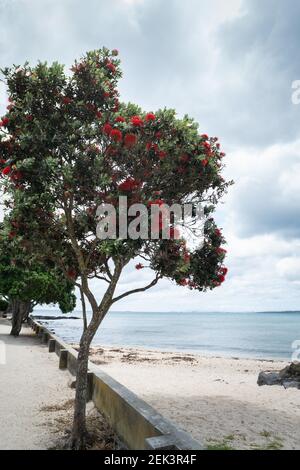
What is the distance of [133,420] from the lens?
24.5 ft

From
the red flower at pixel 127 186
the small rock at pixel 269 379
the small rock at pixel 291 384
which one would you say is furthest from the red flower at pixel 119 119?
the small rock at pixel 269 379

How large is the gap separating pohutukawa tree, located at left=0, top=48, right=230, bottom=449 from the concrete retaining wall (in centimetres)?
91

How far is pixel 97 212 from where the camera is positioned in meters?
7.80

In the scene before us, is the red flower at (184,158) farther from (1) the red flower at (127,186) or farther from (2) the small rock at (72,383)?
(2) the small rock at (72,383)

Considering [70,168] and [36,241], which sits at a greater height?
[70,168]

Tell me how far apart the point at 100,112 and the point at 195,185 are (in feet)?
9.28

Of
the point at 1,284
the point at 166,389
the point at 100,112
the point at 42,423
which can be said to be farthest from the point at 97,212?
the point at 1,284

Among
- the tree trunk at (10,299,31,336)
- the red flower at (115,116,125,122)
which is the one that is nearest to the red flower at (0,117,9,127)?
the red flower at (115,116,125,122)

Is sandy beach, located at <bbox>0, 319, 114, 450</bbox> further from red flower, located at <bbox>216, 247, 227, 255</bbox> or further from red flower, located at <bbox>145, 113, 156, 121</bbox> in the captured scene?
red flower, located at <bbox>145, 113, 156, 121</bbox>

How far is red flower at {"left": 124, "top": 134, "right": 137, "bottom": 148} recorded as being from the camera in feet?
25.0

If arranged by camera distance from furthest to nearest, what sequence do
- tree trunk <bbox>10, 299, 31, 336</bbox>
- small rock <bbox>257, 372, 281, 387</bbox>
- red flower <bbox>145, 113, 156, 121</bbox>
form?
tree trunk <bbox>10, 299, 31, 336</bbox>, small rock <bbox>257, 372, 281, 387</bbox>, red flower <bbox>145, 113, 156, 121</bbox>

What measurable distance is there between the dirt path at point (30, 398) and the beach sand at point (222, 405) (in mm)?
3746

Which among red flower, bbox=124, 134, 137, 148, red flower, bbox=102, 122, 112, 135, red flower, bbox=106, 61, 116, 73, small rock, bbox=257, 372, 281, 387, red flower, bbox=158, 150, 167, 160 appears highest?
red flower, bbox=106, 61, 116, 73

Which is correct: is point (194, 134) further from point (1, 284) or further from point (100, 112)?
point (1, 284)
